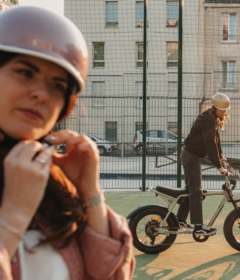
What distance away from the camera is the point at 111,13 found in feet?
28.3

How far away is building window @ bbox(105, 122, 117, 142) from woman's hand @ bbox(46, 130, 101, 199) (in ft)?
24.3

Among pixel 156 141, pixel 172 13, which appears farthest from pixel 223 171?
pixel 172 13

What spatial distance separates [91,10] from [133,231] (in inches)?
229

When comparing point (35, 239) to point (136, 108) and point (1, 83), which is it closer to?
point (1, 83)

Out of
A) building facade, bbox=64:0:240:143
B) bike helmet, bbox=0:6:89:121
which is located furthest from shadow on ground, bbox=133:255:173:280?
building facade, bbox=64:0:240:143

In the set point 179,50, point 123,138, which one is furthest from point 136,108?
point 179,50

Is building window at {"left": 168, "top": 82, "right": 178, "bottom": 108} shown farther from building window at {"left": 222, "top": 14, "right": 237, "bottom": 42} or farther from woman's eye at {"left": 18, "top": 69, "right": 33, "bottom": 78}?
woman's eye at {"left": 18, "top": 69, "right": 33, "bottom": 78}

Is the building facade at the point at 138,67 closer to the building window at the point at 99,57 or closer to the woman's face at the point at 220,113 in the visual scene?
the building window at the point at 99,57

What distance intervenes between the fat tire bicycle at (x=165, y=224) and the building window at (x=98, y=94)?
14.2 feet

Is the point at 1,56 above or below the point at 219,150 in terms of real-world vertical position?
above

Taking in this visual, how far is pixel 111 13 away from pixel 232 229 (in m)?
6.03

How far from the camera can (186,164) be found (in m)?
4.46

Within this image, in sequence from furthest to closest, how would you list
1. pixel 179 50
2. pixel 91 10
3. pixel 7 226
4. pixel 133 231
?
1. pixel 91 10
2. pixel 179 50
3. pixel 133 231
4. pixel 7 226

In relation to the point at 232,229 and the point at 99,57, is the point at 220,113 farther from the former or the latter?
the point at 99,57
